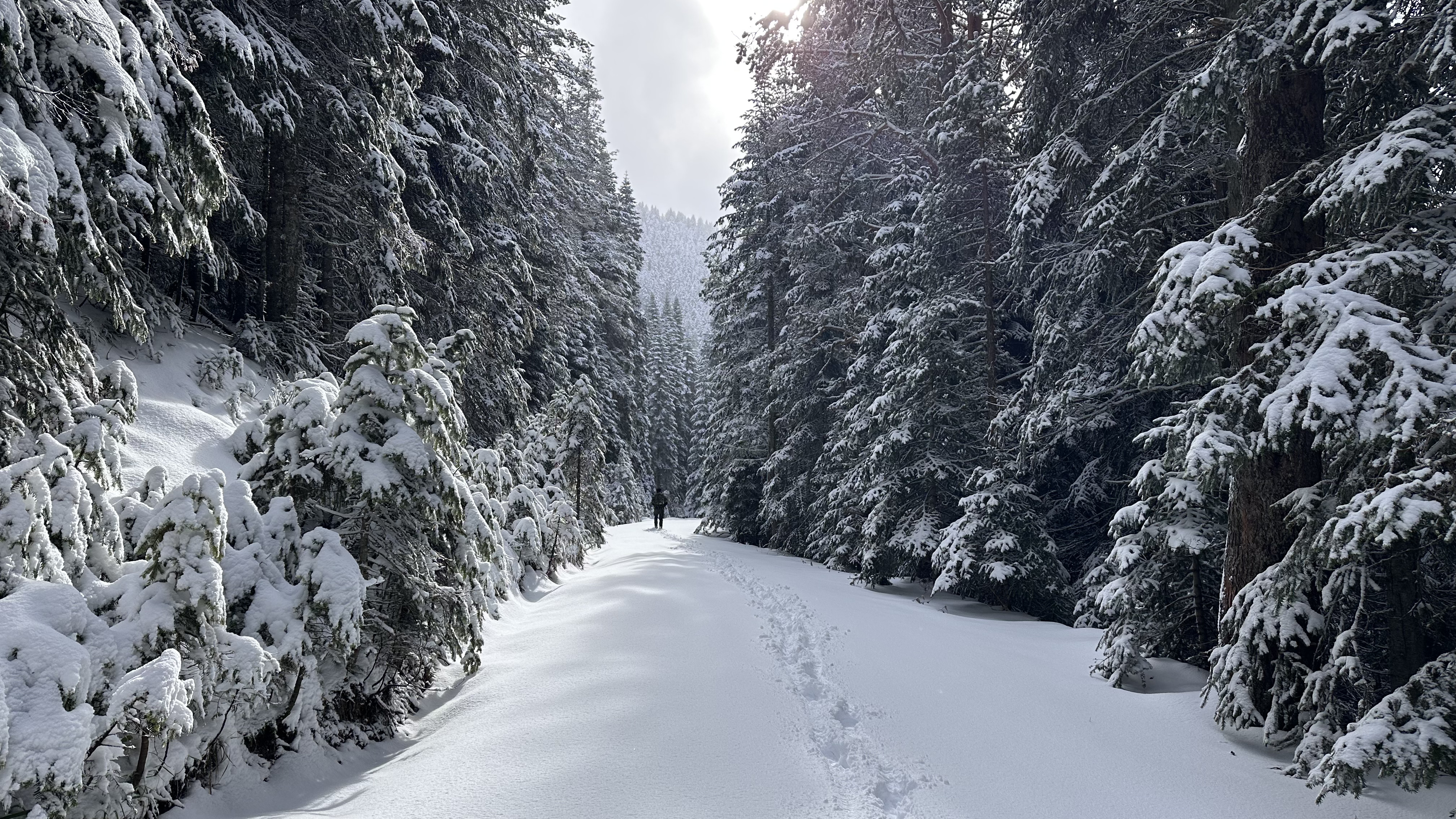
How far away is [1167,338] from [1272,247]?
3.70ft

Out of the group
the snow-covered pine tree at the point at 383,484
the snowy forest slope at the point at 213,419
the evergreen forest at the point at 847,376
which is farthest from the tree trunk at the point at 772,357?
the snow-covered pine tree at the point at 383,484

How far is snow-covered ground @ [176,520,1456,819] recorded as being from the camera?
3.98m

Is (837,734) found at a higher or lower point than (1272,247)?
lower

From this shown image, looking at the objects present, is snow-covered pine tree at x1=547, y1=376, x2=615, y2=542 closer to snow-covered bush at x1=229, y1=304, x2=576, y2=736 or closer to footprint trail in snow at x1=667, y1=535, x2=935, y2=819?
A: footprint trail in snow at x1=667, y1=535, x2=935, y2=819

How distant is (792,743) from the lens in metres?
4.76

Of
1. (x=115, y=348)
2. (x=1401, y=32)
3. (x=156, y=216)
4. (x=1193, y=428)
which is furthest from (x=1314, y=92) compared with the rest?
(x=115, y=348)

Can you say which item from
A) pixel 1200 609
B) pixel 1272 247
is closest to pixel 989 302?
pixel 1200 609

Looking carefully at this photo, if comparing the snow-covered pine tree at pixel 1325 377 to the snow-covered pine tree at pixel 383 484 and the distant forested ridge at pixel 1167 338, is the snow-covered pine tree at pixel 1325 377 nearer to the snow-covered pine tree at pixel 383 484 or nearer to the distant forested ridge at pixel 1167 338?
the distant forested ridge at pixel 1167 338

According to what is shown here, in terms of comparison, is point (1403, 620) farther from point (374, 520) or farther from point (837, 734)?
point (374, 520)

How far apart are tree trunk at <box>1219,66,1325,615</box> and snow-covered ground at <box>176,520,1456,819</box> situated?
4.70ft

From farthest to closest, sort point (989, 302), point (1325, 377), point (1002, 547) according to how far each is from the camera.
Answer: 1. point (989, 302)
2. point (1002, 547)
3. point (1325, 377)

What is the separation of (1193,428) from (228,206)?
10306 millimetres

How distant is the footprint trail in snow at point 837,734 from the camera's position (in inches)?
162

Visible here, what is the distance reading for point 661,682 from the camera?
18.4 ft
